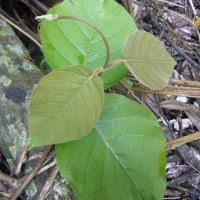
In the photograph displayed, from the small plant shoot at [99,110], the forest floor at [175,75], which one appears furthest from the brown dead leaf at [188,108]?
the small plant shoot at [99,110]

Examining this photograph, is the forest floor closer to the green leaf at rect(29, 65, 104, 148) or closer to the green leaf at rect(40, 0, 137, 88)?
the green leaf at rect(40, 0, 137, 88)

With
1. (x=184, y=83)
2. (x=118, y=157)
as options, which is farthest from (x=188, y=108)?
(x=118, y=157)

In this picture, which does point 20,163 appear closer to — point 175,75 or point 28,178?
point 28,178

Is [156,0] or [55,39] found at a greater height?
[55,39]

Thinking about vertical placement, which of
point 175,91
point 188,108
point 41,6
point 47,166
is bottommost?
point 188,108

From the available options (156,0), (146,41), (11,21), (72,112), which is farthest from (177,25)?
(72,112)

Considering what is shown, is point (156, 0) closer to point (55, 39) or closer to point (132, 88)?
point (132, 88)

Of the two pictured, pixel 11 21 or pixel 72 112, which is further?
pixel 11 21
